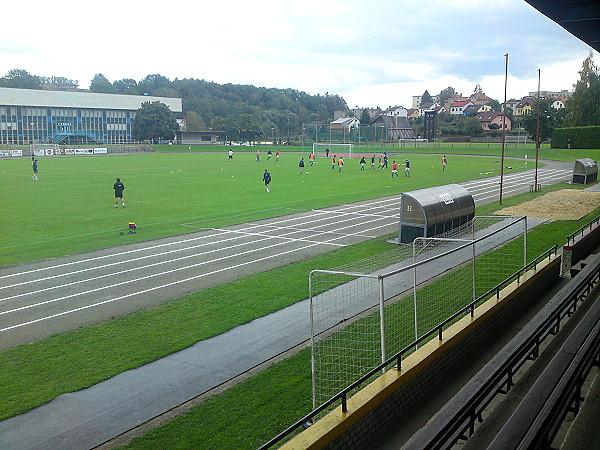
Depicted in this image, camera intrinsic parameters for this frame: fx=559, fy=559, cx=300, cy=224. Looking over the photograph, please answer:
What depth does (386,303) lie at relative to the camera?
505 inches

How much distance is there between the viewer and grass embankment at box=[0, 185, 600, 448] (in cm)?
836

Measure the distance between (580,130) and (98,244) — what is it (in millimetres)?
82399

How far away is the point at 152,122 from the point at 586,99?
271ft

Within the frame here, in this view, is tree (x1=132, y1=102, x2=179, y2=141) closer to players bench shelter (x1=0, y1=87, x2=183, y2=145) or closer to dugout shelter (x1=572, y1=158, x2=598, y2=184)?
players bench shelter (x1=0, y1=87, x2=183, y2=145)

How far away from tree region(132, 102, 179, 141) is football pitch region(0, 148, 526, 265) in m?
57.2

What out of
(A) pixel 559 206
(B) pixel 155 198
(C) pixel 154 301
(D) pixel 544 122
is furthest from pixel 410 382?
(D) pixel 544 122

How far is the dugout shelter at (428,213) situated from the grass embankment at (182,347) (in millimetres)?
6210

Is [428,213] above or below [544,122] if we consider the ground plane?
below

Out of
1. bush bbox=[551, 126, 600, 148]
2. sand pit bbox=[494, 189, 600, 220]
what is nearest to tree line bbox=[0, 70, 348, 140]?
bush bbox=[551, 126, 600, 148]

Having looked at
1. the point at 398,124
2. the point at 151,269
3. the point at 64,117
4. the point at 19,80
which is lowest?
the point at 151,269

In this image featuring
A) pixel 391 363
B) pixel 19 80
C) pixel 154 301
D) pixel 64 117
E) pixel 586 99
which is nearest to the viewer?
pixel 391 363

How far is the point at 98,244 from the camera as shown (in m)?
22.2

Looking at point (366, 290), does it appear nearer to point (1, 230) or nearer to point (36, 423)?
point (36, 423)

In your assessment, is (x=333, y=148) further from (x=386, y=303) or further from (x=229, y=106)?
(x=386, y=303)
